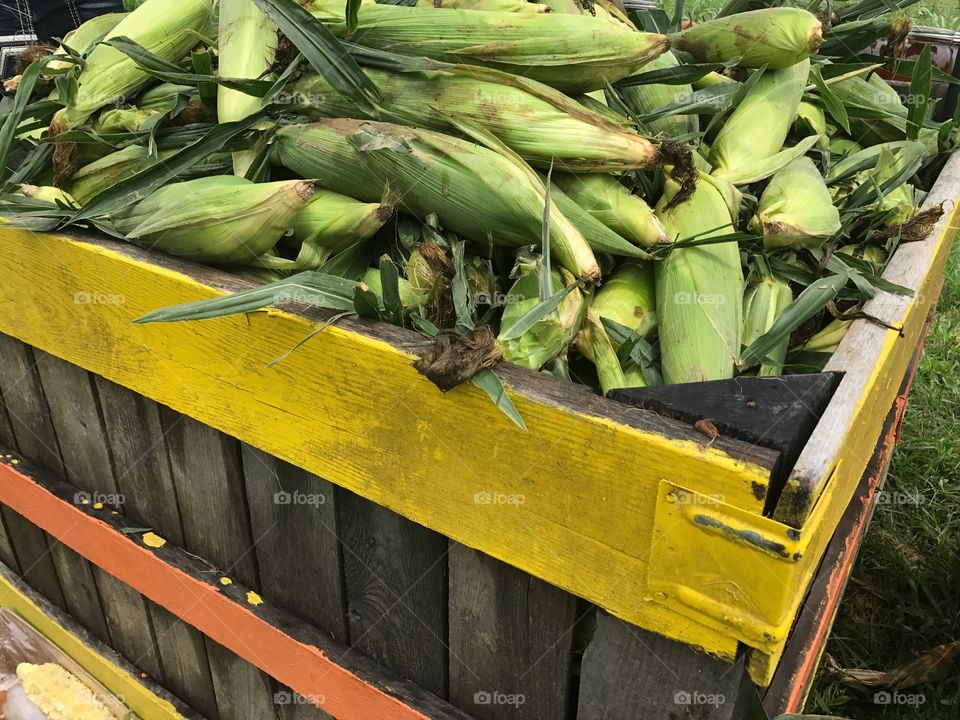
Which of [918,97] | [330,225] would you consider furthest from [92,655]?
[918,97]

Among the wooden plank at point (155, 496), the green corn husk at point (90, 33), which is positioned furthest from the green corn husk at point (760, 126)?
the green corn husk at point (90, 33)

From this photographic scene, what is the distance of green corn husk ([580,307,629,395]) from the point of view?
107 cm

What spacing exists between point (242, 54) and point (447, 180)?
1.53 ft

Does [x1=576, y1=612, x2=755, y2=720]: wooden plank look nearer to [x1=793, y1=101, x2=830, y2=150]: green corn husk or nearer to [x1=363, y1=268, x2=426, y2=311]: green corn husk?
[x1=363, y1=268, x2=426, y2=311]: green corn husk

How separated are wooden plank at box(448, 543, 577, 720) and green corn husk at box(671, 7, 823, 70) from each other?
1.07 meters

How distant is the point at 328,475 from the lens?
1.15 m

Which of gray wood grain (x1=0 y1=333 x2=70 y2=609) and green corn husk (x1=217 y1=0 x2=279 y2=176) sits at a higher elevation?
green corn husk (x1=217 y1=0 x2=279 y2=176)

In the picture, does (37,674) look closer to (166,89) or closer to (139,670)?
(139,670)

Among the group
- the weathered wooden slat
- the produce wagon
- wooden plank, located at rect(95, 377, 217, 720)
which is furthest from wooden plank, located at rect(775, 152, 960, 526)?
wooden plank, located at rect(95, 377, 217, 720)

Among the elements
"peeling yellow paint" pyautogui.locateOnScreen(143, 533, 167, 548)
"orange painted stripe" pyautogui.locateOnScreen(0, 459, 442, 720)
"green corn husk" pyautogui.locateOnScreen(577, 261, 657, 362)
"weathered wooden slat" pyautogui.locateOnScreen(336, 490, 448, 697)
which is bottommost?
"orange painted stripe" pyautogui.locateOnScreen(0, 459, 442, 720)

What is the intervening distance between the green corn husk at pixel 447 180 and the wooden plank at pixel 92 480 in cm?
70

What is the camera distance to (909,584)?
2.52 m

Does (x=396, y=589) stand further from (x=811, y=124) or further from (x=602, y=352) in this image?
(x=811, y=124)

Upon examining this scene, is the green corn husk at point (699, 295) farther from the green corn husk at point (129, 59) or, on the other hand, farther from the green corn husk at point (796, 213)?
the green corn husk at point (129, 59)
